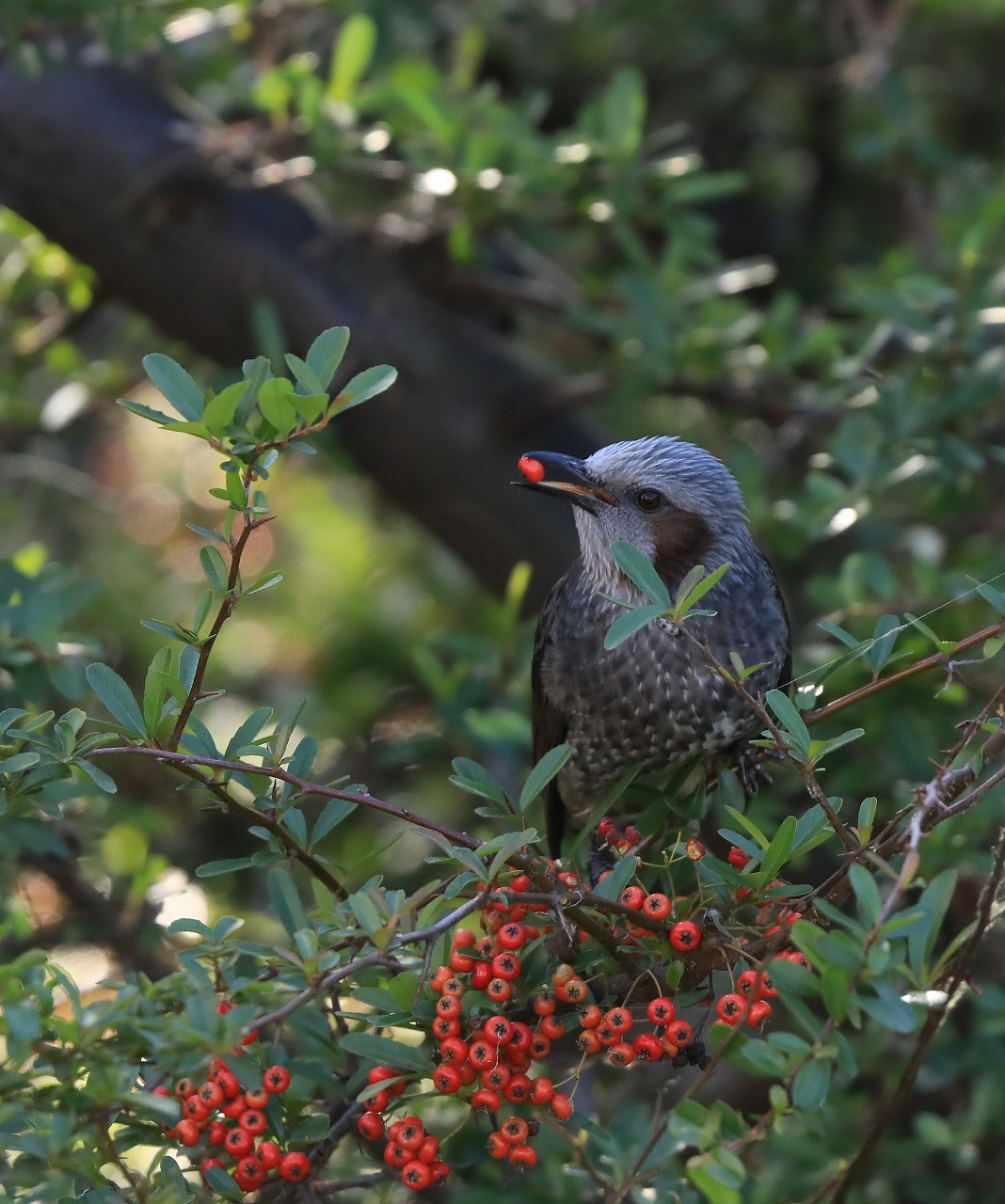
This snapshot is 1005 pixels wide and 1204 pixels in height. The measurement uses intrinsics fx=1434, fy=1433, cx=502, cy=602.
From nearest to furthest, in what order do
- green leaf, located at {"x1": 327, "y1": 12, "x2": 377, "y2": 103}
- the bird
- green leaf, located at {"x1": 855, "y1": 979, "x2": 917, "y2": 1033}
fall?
green leaf, located at {"x1": 855, "y1": 979, "x2": 917, "y2": 1033}
the bird
green leaf, located at {"x1": 327, "y1": 12, "x2": 377, "y2": 103}

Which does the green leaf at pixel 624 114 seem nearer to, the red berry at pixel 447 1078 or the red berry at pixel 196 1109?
the red berry at pixel 447 1078

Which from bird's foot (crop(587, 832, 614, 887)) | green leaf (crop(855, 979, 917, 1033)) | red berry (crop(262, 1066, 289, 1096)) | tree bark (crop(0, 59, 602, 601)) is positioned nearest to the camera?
green leaf (crop(855, 979, 917, 1033))

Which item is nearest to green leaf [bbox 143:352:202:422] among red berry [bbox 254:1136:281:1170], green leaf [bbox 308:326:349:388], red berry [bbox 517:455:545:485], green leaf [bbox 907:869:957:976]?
green leaf [bbox 308:326:349:388]

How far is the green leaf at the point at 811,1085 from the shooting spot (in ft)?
4.95

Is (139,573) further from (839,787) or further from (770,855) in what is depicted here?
(770,855)

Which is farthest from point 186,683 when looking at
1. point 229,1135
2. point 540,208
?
point 540,208

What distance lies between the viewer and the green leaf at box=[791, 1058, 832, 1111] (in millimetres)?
1509

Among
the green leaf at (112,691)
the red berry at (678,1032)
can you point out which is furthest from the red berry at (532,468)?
the red berry at (678,1032)

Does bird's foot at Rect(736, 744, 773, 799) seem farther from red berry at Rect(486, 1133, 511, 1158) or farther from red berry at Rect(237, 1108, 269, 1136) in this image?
red berry at Rect(237, 1108, 269, 1136)

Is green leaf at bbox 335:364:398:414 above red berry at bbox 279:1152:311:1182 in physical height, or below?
above

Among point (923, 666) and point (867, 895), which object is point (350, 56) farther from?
point (867, 895)

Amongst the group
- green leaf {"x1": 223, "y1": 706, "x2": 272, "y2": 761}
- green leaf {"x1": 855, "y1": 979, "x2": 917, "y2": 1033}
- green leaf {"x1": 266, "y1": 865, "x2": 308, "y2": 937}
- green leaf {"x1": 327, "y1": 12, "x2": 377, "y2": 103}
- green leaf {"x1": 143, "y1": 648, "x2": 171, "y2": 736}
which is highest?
green leaf {"x1": 327, "y1": 12, "x2": 377, "y2": 103}

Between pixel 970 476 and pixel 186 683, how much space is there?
2.22 m

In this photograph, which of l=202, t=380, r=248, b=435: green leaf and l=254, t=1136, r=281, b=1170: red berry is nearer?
l=202, t=380, r=248, b=435: green leaf
